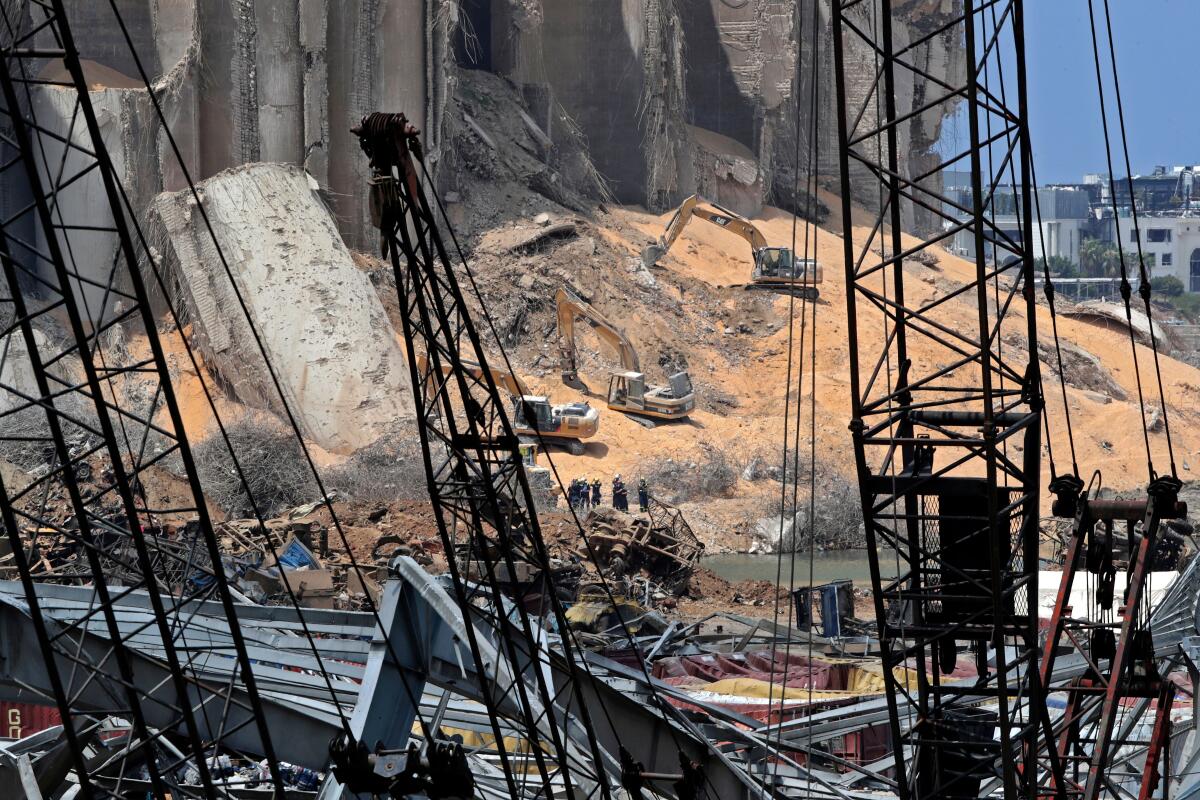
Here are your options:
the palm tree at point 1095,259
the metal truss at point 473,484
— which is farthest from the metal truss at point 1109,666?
the palm tree at point 1095,259

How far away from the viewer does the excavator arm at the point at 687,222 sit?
5669cm

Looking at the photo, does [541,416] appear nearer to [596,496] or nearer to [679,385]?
[596,496]

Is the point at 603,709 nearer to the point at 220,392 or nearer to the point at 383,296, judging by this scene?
the point at 220,392

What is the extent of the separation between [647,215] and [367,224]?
1455 cm

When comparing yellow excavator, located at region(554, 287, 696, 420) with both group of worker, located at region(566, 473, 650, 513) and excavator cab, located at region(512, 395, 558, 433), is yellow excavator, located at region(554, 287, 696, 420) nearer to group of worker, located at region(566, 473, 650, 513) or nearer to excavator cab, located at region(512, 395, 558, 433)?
excavator cab, located at region(512, 395, 558, 433)

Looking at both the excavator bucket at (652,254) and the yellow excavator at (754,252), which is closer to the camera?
the yellow excavator at (754,252)

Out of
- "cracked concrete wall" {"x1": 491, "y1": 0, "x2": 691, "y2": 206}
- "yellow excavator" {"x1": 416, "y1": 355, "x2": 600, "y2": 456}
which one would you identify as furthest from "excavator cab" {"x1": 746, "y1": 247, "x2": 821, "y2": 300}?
"yellow excavator" {"x1": 416, "y1": 355, "x2": 600, "y2": 456}

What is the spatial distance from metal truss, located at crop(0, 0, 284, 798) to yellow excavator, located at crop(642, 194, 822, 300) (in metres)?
17.6

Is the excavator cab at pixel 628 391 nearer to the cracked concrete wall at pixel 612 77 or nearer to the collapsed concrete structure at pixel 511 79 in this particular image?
the collapsed concrete structure at pixel 511 79

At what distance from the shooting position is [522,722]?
1630 centimetres

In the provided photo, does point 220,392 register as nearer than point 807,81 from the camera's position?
Yes

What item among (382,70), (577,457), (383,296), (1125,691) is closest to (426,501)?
(577,457)

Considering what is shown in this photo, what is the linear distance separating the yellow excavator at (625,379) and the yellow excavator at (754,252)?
23.6ft

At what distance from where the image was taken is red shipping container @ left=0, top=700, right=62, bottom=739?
21.8 metres
